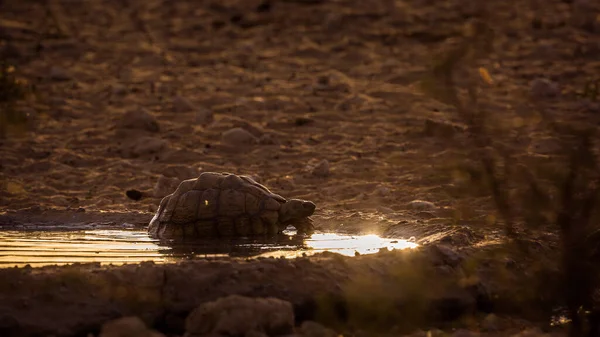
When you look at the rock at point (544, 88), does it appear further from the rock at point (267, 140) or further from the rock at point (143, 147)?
the rock at point (143, 147)

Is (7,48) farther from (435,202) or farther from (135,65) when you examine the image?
(435,202)

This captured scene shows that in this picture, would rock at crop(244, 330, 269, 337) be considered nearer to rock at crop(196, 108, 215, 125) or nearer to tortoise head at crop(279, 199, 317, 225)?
tortoise head at crop(279, 199, 317, 225)

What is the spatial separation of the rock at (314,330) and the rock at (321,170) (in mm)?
5344

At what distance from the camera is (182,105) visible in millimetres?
12758

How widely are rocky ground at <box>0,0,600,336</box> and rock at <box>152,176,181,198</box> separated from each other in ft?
0.06

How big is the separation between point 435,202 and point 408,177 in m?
1.02

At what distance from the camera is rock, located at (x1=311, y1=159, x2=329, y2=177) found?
9906mm

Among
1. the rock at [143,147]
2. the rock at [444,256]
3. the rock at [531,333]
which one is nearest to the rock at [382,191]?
the rock at [143,147]

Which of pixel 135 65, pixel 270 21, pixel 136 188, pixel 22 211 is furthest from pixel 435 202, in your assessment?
pixel 270 21

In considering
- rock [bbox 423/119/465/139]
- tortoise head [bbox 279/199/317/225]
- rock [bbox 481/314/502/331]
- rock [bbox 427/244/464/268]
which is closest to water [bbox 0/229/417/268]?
tortoise head [bbox 279/199/317/225]

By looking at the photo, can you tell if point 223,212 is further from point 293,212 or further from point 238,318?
point 238,318

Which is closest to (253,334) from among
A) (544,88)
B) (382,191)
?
(382,191)

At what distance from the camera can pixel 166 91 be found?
13.7 meters

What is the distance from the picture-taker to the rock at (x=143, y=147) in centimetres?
1084
